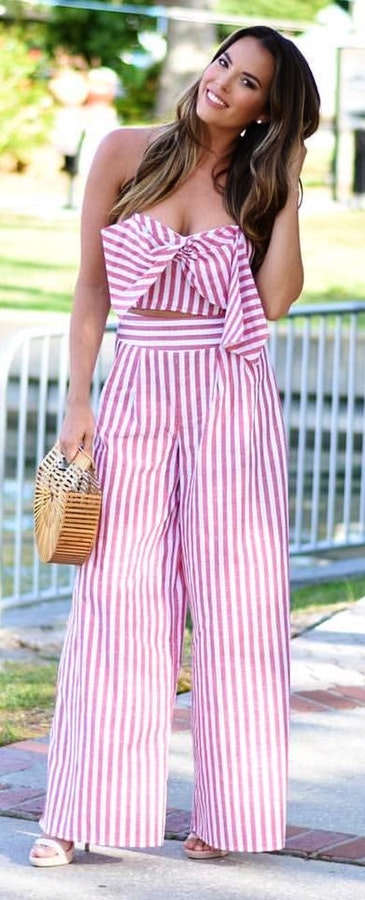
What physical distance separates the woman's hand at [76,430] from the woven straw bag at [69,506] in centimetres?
2

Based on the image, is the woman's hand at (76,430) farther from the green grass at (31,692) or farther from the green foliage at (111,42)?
the green foliage at (111,42)

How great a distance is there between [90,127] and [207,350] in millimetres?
18342

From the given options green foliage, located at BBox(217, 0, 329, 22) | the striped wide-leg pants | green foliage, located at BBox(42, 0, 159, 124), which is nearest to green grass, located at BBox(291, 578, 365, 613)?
the striped wide-leg pants

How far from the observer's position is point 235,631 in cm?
354

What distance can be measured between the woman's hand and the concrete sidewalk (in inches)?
31.9

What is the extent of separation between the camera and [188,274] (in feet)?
11.4

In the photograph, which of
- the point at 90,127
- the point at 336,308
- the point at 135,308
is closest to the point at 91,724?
the point at 135,308

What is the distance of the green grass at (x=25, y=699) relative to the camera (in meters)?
4.71

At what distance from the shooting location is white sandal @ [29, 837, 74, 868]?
11.8 ft

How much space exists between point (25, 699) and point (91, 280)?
182cm

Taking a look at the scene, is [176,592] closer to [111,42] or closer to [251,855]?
[251,855]

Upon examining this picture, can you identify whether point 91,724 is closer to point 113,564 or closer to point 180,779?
point 113,564

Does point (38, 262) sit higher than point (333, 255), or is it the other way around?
point (333, 255)

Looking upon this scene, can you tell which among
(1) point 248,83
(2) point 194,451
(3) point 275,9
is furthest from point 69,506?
(3) point 275,9
